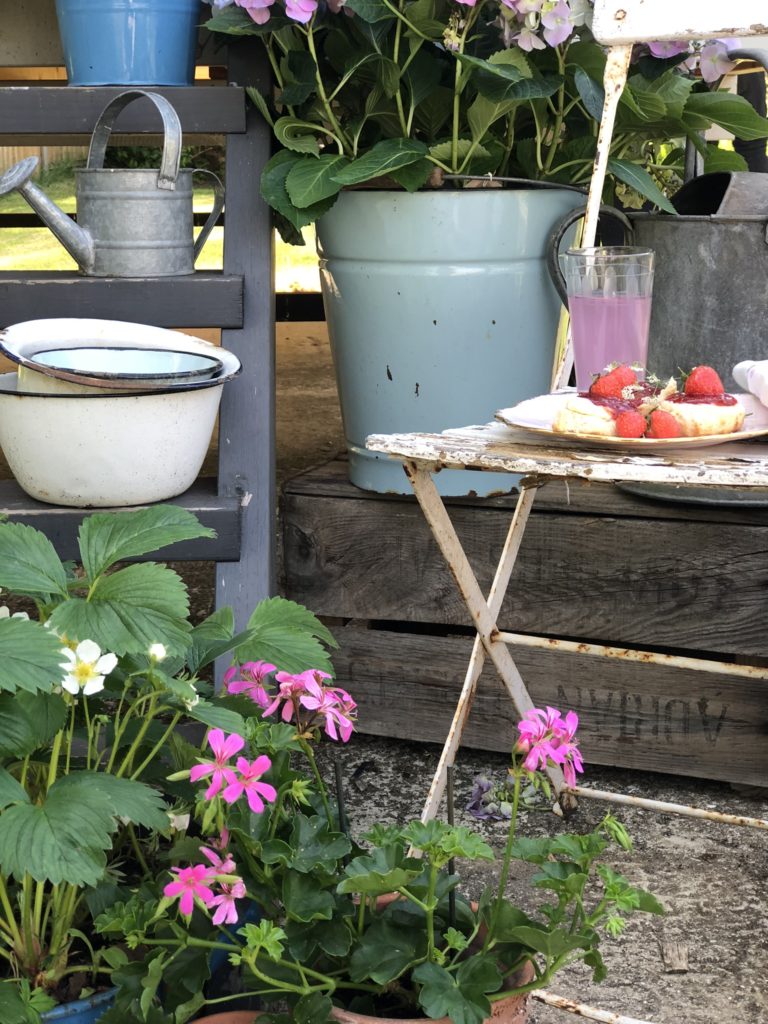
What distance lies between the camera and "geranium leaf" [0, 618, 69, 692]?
1.03 meters

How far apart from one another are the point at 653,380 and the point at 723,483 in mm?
244

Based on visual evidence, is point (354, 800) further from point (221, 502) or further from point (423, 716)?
point (221, 502)

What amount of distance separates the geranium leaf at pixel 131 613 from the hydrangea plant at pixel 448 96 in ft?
2.63

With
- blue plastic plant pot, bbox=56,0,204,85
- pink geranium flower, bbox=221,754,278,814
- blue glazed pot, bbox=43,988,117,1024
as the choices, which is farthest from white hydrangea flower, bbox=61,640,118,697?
blue plastic plant pot, bbox=56,0,204,85

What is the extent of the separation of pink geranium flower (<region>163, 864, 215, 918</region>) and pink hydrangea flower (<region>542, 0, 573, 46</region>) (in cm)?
122

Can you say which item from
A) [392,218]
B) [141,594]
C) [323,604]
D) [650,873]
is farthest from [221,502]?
[650,873]

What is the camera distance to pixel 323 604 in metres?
2.06

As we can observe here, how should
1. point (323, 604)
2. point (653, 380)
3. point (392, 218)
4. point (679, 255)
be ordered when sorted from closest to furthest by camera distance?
1. point (653, 380)
2. point (679, 255)
3. point (392, 218)
4. point (323, 604)

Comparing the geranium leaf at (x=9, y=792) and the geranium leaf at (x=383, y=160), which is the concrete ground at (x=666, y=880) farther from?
the geranium leaf at (x=383, y=160)

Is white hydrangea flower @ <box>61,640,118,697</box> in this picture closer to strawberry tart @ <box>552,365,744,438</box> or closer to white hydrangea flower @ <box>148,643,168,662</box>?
white hydrangea flower @ <box>148,643,168,662</box>

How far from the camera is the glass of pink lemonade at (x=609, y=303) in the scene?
1496mm

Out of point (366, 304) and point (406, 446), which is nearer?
point (406, 446)

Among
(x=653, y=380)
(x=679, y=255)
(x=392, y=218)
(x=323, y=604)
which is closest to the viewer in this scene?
(x=653, y=380)

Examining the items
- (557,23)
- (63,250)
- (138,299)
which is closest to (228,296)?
(138,299)
